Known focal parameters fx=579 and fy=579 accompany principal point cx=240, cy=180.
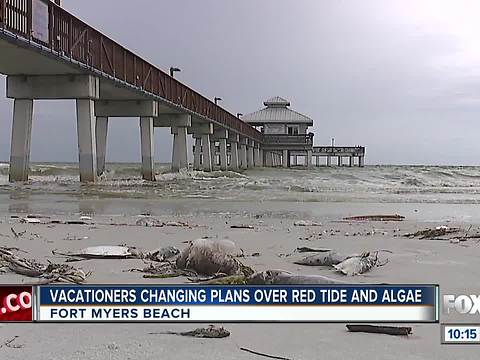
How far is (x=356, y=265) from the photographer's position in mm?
4152

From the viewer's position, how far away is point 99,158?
108 ft

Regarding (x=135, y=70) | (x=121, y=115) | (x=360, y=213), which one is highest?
(x=135, y=70)

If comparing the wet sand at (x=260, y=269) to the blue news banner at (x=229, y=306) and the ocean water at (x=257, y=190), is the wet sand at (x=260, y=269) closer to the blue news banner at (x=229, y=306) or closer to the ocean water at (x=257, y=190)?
the blue news banner at (x=229, y=306)

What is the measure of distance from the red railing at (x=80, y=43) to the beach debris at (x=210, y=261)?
1366cm

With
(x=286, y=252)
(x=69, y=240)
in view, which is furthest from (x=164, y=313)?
(x=69, y=240)

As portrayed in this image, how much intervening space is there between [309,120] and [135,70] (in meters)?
54.0

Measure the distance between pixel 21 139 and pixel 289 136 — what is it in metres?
59.1

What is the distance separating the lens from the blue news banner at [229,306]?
269cm

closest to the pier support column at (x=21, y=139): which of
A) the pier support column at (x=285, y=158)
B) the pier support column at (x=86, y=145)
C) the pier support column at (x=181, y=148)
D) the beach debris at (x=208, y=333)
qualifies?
the pier support column at (x=86, y=145)

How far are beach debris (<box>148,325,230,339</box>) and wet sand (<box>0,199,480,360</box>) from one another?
0.03 metres

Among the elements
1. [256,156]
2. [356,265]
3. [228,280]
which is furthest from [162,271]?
[256,156]

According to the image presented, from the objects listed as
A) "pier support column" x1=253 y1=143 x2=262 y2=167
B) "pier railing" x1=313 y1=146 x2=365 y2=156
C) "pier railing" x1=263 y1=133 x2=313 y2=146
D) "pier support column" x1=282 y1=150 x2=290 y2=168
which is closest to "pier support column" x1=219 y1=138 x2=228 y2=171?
"pier railing" x1=263 y1=133 x2=313 y2=146

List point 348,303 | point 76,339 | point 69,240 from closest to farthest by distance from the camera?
point 76,339 < point 348,303 < point 69,240

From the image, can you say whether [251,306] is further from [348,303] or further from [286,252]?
[286,252]
